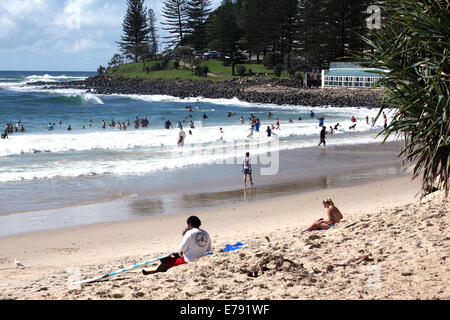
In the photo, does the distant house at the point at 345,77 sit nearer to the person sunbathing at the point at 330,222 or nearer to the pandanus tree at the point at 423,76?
the person sunbathing at the point at 330,222

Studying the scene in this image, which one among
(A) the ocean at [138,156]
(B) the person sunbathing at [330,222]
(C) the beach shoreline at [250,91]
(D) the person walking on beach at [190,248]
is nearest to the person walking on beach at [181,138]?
(A) the ocean at [138,156]

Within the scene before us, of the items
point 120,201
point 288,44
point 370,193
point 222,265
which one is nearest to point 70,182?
point 120,201

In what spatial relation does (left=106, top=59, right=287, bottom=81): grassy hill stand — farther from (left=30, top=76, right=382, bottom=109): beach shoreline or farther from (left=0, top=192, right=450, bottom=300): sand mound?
(left=0, top=192, right=450, bottom=300): sand mound

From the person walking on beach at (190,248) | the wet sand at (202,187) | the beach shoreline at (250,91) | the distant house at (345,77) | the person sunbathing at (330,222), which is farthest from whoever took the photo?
the distant house at (345,77)

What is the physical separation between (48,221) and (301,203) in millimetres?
6276

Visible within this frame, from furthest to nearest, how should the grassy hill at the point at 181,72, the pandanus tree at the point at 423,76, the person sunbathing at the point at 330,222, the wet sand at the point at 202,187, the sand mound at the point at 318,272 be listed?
1. the grassy hill at the point at 181,72
2. the wet sand at the point at 202,187
3. the person sunbathing at the point at 330,222
4. the pandanus tree at the point at 423,76
5. the sand mound at the point at 318,272

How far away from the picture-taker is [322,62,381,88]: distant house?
5997cm

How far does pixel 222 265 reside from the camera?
20.9ft

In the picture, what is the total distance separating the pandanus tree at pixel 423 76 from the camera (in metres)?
6.02

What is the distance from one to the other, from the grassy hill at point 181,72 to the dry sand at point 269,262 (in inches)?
2562

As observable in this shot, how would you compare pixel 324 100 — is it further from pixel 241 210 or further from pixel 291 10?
pixel 241 210

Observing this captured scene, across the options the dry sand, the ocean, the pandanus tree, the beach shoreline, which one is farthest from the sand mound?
the beach shoreline

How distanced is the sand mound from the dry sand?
11mm

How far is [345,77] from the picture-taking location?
62.1 meters
